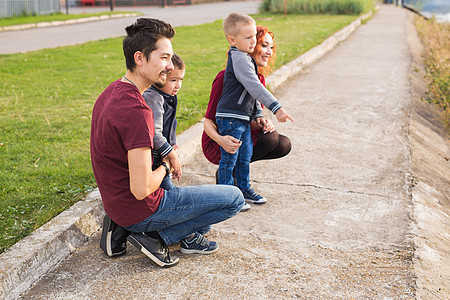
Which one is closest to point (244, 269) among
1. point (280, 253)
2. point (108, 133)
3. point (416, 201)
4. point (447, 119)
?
point (280, 253)

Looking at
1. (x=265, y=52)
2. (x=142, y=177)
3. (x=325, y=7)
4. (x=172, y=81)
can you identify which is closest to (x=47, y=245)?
(x=142, y=177)

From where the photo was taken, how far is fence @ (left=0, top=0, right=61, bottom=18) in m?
18.3

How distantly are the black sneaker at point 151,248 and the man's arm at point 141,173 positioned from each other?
0.37 meters

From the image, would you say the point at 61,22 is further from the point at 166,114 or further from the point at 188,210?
the point at 188,210

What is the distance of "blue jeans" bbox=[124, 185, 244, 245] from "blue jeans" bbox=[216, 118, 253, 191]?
713 mm

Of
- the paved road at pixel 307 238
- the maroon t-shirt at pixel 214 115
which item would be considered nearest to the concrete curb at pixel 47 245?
the paved road at pixel 307 238

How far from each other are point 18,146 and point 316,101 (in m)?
4.10

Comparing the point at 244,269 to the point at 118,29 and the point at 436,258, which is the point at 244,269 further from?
the point at 118,29

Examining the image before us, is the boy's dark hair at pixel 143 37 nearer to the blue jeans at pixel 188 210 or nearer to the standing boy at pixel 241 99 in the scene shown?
the blue jeans at pixel 188 210

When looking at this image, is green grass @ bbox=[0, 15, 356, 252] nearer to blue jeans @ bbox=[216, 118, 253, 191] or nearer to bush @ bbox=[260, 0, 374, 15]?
blue jeans @ bbox=[216, 118, 253, 191]

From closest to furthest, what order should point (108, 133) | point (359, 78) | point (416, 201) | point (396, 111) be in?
point (108, 133) → point (416, 201) → point (396, 111) → point (359, 78)

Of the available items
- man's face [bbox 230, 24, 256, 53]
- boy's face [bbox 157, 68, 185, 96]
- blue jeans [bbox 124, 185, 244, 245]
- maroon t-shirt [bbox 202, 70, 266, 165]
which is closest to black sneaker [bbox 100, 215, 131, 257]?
blue jeans [bbox 124, 185, 244, 245]

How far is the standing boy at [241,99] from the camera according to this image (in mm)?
3658

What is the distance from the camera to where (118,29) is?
15664 millimetres
